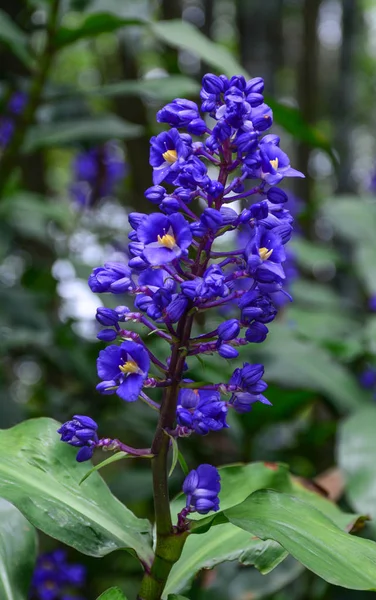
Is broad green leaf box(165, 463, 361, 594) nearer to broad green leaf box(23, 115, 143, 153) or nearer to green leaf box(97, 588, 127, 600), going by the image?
green leaf box(97, 588, 127, 600)

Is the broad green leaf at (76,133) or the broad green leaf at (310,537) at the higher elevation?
the broad green leaf at (76,133)

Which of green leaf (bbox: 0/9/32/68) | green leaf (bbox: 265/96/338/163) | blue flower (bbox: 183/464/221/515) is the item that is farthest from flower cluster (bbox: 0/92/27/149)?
blue flower (bbox: 183/464/221/515)

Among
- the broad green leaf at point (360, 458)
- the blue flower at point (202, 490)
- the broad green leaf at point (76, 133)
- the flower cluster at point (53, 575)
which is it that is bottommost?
the flower cluster at point (53, 575)

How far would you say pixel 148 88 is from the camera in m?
1.90

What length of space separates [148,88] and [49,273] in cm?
126

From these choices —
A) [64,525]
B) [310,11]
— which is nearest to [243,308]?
[64,525]

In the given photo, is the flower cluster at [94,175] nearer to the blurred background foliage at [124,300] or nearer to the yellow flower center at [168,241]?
the blurred background foliage at [124,300]

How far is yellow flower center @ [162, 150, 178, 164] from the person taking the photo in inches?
39.1

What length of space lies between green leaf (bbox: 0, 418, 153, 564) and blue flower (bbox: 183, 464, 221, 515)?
13 centimetres


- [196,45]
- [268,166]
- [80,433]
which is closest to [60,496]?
[80,433]

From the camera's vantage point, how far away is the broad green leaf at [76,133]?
7.01ft

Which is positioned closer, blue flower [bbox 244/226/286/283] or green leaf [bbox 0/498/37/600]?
blue flower [bbox 244/226/286/283]

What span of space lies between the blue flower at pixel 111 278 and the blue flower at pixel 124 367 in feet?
0.29

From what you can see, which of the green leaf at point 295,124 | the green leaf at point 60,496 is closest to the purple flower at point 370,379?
the green leaf at point 295,124
